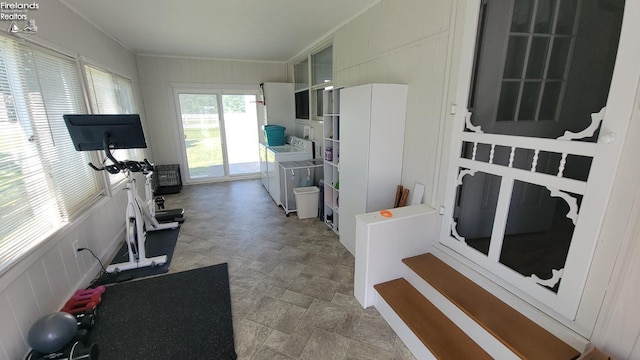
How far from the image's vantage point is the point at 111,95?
3.76 metres

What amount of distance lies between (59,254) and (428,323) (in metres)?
2.95

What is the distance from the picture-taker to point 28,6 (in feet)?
6.79

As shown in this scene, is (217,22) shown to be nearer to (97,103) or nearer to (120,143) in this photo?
(97,103)

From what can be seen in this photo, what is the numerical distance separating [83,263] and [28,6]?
2.22 metres

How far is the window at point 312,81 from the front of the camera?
4.20 metres

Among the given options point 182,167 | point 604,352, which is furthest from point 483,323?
point 182,167

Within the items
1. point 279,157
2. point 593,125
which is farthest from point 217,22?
point 593,125

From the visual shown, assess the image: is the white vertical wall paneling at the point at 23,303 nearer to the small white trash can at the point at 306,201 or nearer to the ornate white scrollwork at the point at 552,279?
the small white trash can at the point at 306,201

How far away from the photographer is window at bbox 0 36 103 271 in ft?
5.79

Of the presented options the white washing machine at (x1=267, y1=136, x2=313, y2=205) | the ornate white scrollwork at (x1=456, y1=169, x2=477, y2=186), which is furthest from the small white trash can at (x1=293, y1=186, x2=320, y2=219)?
the ornate white scrollwork at (x1=456, y1=169, x2=477, y2=186)

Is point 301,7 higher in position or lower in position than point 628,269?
higher

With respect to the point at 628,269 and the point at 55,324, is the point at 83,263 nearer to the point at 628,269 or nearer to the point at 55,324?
the point at 55,324

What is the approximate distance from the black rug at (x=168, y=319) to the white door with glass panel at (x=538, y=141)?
1.99 meters

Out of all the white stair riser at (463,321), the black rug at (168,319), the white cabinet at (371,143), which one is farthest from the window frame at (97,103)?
the white stair riser at (463,321)
